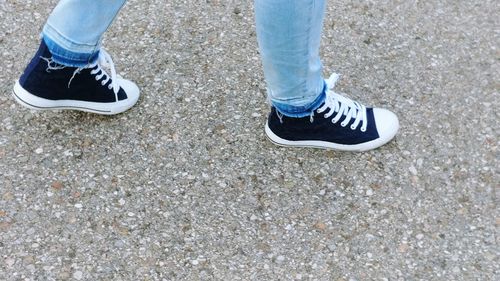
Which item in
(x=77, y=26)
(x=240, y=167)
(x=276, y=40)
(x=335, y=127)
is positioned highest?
(x=276, y=40)

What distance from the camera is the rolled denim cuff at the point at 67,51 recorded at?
202 centimetres

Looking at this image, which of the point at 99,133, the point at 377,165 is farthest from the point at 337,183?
the point at 99,133

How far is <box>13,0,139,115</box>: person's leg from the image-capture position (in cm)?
199

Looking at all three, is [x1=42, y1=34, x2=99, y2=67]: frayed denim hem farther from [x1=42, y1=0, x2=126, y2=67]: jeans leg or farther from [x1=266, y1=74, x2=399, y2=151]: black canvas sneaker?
[x1=266, y1=74, x2=399, y2=151]: black canvas sneaker

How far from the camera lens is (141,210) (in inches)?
79.3

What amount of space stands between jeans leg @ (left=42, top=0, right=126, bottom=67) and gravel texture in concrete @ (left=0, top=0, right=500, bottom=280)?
30 cm

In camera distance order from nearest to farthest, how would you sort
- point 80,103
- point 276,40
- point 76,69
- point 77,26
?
point 276,40
point 77,26
point 76,69
point 80,103

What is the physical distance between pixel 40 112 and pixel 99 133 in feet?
0.73

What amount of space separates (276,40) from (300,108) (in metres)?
0.33

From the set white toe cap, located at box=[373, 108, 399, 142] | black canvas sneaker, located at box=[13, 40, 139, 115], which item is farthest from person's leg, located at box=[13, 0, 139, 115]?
white toe cap, located at box=[373, 108, 399, 142]

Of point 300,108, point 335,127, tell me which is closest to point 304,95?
point 300,108

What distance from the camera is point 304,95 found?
200 centimetres

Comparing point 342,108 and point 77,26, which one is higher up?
point 77,26

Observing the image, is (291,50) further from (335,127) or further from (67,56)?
(67,56)
